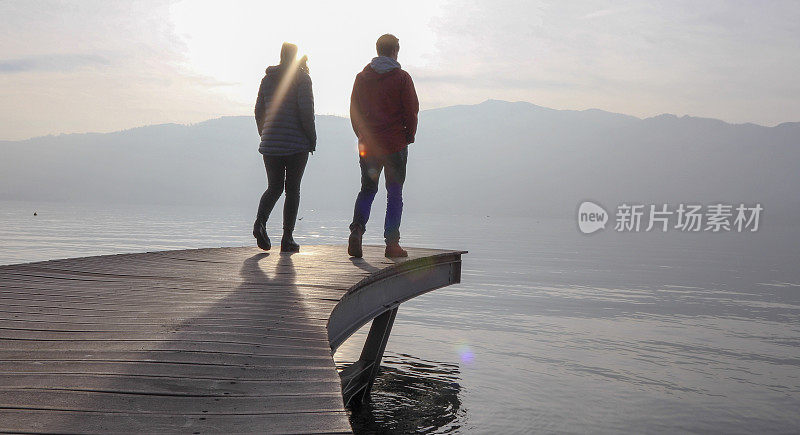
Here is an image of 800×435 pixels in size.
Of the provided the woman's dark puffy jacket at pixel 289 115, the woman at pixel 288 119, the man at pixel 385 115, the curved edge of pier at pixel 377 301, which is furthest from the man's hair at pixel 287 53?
the curved edge of pier at pixel 377 301

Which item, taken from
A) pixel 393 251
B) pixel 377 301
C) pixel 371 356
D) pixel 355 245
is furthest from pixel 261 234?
pixel 371 356

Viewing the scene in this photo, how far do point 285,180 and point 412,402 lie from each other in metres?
5.19

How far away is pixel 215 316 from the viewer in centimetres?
489

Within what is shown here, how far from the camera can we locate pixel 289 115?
9.05 m

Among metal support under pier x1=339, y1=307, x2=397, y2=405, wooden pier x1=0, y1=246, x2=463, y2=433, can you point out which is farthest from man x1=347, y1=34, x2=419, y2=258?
metal support under pier x1=339, y1=307, x2=397, y2=405

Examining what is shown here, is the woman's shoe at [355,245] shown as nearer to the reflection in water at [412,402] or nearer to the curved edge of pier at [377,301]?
the curved edge of pier at [377,301]

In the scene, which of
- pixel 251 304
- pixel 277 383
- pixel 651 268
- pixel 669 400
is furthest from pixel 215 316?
pixel 651 268

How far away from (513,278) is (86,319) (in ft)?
127

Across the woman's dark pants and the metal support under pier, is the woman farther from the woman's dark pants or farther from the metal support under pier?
the metal support under pier

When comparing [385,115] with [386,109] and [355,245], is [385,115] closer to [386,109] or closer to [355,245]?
[386,109]

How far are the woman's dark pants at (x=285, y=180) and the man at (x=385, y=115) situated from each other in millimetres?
975

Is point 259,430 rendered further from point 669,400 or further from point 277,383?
point 669,400

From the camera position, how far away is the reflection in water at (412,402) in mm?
10870

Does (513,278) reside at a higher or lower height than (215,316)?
lower
